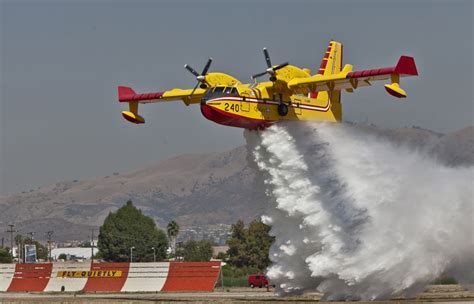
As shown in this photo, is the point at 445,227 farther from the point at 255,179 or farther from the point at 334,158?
the point at 255,179

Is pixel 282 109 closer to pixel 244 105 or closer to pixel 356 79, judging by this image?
pixel 244 105

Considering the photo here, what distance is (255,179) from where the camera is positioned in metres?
51.0

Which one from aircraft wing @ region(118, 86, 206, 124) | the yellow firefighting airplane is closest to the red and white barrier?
aircraft wing @ region(118, 86, 206, 124)

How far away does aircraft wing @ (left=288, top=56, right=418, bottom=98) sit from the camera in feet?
156

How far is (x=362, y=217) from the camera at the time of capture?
4550 cm

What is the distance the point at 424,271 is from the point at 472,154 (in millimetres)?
8565

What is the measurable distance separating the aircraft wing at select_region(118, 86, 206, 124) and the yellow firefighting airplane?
0.48 feet

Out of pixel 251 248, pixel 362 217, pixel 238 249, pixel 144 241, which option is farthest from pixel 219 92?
pixel 144 241

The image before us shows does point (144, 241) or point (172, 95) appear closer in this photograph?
point (172, 95)

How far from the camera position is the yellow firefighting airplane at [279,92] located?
48344 millimetres

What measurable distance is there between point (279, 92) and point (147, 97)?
32.7ft

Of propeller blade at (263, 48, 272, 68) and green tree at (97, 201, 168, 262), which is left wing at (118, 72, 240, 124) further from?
green tree at (97, 201, 168, 262)

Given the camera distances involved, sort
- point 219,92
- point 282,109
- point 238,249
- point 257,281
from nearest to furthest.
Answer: point 219,92 → point 282,109 → point 257,281 → point 238,249

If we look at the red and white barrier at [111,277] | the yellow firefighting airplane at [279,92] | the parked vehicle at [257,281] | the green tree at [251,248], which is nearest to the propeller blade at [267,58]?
the yellow firefighting airplane at [279,92]
